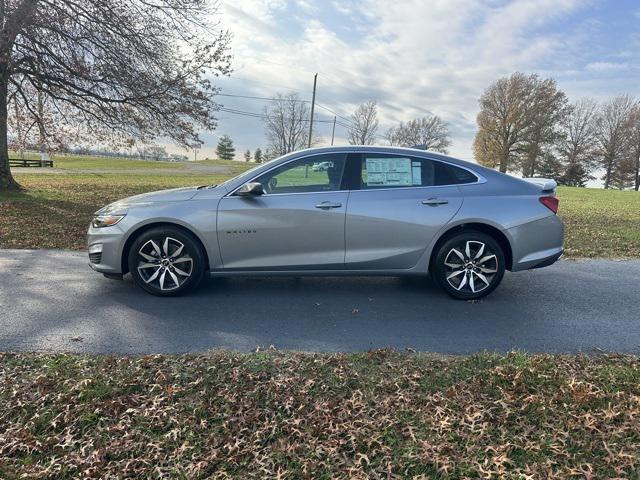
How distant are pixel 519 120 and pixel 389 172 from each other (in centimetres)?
5283

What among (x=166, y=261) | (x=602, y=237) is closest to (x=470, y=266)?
(x=166, y=261)

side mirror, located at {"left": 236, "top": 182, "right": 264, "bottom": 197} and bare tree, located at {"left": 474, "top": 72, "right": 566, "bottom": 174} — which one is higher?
bare tree, located at {"left": 474, "top": 72, "right": 566, "bottom": 174}

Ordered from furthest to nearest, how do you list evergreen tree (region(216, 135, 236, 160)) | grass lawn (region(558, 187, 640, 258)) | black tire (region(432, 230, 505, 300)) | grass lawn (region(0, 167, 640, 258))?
evergreen tree (region(216, 135, 236, 160)) → grass lawn (region(558, 187, 640, 258)) → grass lawn (region(0, 167, 640, 258)) → black tire (region(432, 230, 505, 300))

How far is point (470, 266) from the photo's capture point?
450 centimetres

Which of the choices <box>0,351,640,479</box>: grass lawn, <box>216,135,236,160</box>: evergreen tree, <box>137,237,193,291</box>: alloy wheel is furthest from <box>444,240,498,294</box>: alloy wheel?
<box>216,135,236,160</box>: evergreen tree

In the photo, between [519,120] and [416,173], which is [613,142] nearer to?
[519,120]

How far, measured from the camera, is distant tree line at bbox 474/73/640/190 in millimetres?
50156

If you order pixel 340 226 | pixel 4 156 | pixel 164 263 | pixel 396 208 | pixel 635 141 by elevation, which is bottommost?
pixel 164 263

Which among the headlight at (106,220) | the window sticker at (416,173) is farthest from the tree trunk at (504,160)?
the headlight at (106,220)

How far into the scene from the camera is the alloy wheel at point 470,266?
4.49m

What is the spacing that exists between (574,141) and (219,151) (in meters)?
73.6

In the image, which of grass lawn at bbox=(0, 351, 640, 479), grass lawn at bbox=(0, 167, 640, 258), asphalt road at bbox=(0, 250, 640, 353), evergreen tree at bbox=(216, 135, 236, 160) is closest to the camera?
grass lawn at bbox=(0, 351, 640, 479)

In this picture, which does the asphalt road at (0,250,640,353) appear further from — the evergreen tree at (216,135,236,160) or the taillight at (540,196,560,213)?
the evergreen tree at (216,135,236,160)

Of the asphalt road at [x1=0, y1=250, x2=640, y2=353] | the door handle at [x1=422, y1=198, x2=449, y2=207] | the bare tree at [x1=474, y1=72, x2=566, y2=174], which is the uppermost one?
the bare tree at [x1=474, y1=72, x2=566, y2=174]
